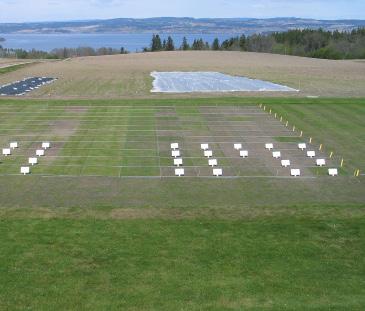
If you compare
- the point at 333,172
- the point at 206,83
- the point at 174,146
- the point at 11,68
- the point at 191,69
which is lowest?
the point at 191,69

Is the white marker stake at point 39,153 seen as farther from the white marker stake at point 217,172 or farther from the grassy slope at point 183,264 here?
the white marker stake at point 217,172

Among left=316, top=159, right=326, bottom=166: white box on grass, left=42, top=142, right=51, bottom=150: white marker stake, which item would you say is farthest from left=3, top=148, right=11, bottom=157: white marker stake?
left=316, top=159, right=326, bottom=166: white box on grass

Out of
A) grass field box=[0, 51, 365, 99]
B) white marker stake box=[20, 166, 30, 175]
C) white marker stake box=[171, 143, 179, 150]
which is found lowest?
grass field box=[0, 51, 365, 99]

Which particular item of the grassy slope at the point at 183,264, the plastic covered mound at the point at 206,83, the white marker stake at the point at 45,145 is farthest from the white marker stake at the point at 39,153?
the plastic covered mound at the point at 206,83

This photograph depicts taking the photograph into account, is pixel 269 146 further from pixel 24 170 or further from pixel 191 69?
pixel 191 69

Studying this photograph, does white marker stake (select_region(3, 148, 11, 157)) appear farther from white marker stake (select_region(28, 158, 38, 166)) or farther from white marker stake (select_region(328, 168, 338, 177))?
white marker stake (select_region(328, 168, 338, 177))

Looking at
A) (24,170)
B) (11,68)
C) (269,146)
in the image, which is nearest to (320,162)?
(269,146)

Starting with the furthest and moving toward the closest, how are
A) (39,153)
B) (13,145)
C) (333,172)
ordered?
(13,145) → (39,153) → (333,172)

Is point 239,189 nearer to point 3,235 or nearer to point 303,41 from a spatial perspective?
point 3,235
